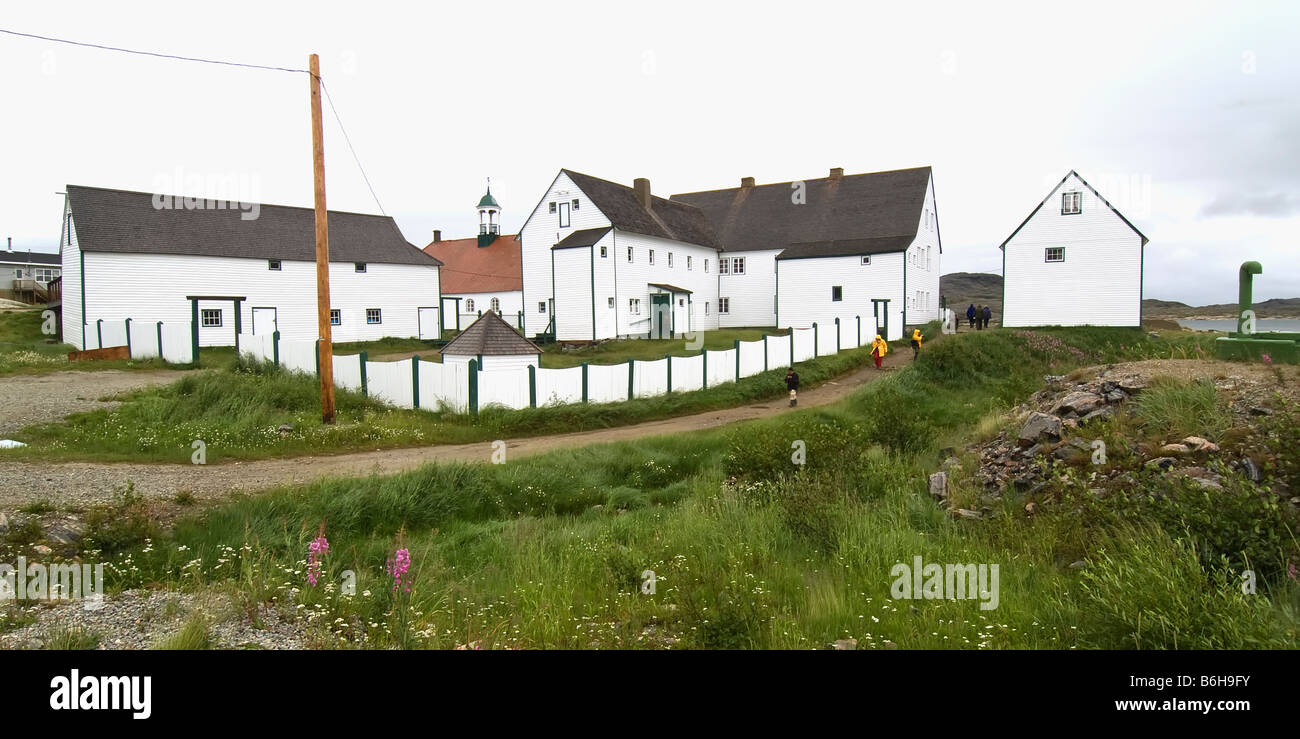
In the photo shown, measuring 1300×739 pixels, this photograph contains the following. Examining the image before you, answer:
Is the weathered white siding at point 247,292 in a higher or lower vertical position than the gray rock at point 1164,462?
higher

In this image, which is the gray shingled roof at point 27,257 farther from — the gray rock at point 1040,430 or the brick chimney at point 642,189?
the gray rock at point 1040,430

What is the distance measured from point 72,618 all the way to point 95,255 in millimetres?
31925

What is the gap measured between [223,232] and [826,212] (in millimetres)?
32833

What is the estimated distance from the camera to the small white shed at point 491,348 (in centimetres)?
1941

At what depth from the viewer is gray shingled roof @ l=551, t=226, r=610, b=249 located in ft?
→ 117

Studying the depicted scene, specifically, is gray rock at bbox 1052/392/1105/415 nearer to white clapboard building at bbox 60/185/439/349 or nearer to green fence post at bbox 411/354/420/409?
green fence post at bbox 411/354/420/409

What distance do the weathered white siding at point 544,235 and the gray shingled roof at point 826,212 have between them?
1186cm

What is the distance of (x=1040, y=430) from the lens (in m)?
10.9

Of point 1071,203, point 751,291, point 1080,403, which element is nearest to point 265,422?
point 1080,403

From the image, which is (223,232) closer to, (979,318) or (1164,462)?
(979,318)

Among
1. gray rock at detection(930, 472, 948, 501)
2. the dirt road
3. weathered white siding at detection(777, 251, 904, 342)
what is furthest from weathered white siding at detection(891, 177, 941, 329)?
gray rock at detection(930, 472, 948, 501)

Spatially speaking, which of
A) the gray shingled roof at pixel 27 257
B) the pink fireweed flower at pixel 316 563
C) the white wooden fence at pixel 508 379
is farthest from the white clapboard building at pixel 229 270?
the gray shingled roof at pixel 27 257

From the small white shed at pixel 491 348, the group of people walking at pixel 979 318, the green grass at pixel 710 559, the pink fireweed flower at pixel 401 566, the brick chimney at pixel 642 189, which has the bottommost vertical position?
the green grass at pixel 710 559

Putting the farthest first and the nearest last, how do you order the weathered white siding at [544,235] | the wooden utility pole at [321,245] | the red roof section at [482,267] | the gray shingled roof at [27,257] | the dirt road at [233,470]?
the gray shingled roof at [27,257]
the red roof section at [482,267]
the weathered white siding at [544,235]
the wooden utility pole at [321,245]
the dirt road at [233,470]
